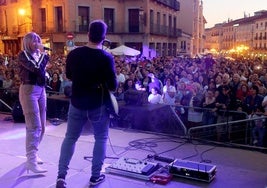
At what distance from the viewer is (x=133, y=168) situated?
4.56 metres

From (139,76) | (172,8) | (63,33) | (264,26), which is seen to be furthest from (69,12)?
(264,26)

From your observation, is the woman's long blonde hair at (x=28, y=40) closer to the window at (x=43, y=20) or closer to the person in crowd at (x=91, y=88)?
the person in crowd at (x=91, y=88)

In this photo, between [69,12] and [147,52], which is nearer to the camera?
[69,12]

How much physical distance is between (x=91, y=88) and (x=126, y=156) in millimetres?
1790

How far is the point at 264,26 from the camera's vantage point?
75625mm

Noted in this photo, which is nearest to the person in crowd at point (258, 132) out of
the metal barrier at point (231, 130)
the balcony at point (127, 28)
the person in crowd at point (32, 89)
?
the metal barrier at point (231, 130)

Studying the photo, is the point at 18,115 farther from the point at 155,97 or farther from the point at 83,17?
the point at 83,17

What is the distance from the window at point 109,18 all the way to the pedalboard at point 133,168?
27.0m

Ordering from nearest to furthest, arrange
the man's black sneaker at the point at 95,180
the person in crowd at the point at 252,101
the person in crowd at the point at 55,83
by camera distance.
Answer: the man's black sneaker at the point at 95,180, the person in crowd at the point at 252,101, the person in crowd at the point at 55,83

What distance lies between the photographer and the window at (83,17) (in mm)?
29725

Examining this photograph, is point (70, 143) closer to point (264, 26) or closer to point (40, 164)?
point (40, 164)

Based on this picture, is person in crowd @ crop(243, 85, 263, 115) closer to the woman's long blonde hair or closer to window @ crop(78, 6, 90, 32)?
the woman's long blonde hair

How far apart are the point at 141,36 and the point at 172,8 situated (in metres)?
10.4

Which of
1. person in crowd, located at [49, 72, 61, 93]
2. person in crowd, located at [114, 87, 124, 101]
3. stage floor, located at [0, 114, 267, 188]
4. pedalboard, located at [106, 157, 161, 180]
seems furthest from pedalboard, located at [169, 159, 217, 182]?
person in crowd, located at [49, 72, 61, 93]
